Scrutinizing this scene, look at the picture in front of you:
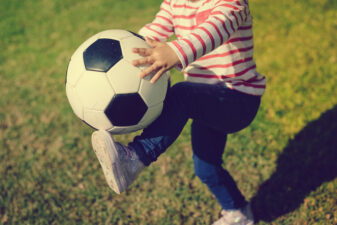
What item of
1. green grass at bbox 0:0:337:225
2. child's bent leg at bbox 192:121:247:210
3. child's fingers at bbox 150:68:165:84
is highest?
child's fingers at bbox 150:68:165:84

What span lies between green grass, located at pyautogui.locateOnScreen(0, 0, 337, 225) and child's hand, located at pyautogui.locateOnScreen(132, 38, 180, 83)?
60.2 inches

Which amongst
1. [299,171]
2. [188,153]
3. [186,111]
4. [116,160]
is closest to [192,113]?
[186,111]

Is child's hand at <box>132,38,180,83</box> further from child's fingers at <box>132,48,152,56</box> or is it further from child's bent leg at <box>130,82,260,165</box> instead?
child's bent leg at <box>130,82,260,165</box>

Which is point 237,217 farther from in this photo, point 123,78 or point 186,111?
point 123,78

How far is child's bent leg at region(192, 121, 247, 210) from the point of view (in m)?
2.34

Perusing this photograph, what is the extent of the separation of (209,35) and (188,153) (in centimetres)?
186

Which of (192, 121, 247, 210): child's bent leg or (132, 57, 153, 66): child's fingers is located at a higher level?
(132, 57, 153, 66): child's fingers

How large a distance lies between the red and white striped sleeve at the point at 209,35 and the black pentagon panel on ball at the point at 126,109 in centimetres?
35

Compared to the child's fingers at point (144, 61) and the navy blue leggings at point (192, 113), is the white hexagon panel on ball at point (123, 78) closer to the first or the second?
the child's fingers at point (144, 61)

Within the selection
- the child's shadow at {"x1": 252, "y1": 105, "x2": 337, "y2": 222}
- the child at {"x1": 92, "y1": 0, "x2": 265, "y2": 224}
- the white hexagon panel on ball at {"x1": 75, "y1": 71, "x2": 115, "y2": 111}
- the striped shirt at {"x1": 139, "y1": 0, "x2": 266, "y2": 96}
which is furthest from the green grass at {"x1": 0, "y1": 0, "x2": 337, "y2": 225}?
the white hexagon panel on ball at {"x1": 75, "y1": 71, "x2": 115, "y2": 111}

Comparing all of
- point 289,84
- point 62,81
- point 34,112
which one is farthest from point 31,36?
point 289,84

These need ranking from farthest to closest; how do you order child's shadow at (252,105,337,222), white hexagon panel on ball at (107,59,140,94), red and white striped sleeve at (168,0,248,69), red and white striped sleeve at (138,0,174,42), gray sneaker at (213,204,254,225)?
1. child's shadow at (252,105,337,222)
2. gray sneaker at (213,204,254,225)
3. red and white striped sleeve at (138,0,174,42)
4. white hexagon panel on ball at (107,59,140,94)
5. red and white striped sleeve at (168,0,248,69)

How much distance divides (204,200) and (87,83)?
1.62 m

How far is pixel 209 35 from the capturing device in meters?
1.69
